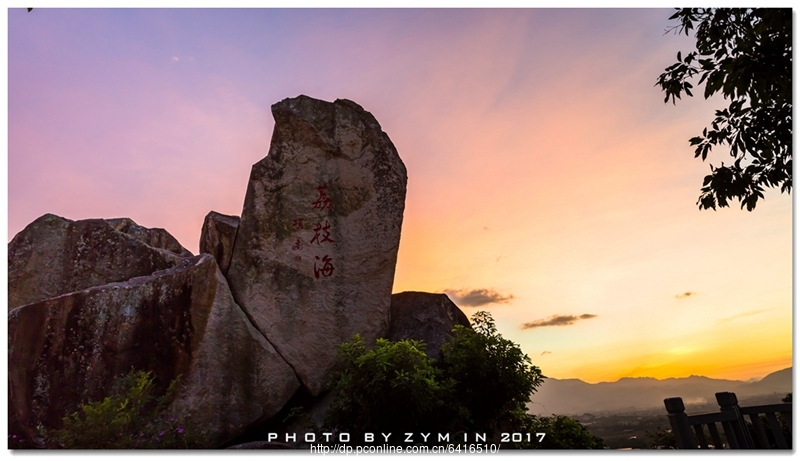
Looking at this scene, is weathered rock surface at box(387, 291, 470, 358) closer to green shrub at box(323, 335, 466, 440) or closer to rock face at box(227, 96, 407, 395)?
rock face at box(227, 96, 407, 395)

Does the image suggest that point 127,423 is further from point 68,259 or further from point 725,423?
point 725,423

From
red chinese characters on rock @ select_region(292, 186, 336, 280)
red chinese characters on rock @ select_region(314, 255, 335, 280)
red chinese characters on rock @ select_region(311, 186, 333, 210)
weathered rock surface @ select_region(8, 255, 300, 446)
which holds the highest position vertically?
red chinese characters on rock @ select_region(311, 186, 333, 210)

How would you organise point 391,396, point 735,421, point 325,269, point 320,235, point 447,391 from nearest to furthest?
1. point 735,421
2. point 391,396
3. point 447,391
4. point 325,269
5. point 320,235

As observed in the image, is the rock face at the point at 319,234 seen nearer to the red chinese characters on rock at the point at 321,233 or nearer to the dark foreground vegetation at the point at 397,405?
the red chinese characters on rock at the point at 321,233

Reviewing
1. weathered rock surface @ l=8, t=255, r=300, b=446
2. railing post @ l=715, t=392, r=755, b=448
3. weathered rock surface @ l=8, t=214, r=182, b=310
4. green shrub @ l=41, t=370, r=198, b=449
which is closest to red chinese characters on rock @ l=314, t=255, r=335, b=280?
weathered rock surface @ l=8, t=255, r=300, b=446

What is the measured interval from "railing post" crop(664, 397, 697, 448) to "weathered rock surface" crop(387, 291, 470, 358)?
9.78 ft

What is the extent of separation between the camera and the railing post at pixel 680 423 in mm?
4594

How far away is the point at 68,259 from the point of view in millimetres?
7445

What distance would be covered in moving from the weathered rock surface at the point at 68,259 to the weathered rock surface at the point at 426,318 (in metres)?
3.02

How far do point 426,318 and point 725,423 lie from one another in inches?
147

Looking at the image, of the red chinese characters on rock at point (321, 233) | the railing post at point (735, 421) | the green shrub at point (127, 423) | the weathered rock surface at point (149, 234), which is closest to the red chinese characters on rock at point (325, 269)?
the red chinese characters on rock at point (321, 233)

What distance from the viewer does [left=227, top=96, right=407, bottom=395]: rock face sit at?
23.3 feet

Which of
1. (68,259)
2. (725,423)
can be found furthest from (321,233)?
(725,423)

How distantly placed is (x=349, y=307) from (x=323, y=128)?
2472 mm
